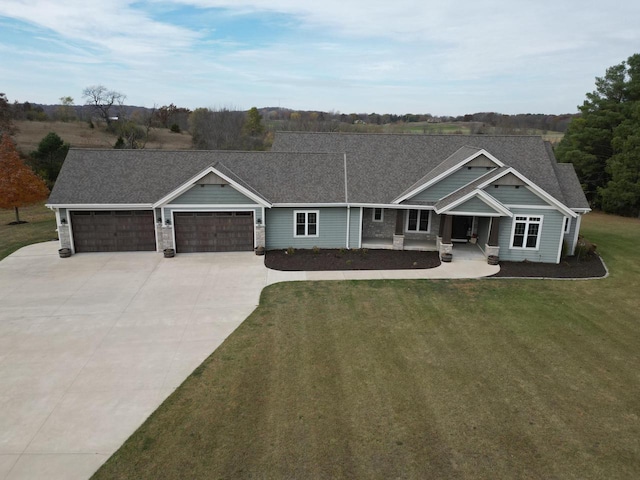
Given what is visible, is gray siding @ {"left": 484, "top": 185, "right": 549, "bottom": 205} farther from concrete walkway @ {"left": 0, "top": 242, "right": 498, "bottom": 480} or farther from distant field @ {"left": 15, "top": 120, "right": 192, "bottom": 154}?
distant field @ {"left": 15, "top": 120, "right": 192, "bottom": 154}

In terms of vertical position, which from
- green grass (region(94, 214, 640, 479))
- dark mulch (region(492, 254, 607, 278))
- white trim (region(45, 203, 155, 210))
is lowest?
green grass (region(94, 214, 640, 479))

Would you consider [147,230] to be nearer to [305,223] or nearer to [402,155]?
[305,223]

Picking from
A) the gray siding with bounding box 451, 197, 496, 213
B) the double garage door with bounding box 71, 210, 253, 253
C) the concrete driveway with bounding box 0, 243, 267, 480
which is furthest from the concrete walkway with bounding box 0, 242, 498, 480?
the gray siding with bounding box 451, 197, 496, 213

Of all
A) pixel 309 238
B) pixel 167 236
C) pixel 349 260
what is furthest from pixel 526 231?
pixel 167 236

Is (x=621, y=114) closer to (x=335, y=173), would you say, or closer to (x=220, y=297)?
(x=335, y=173)

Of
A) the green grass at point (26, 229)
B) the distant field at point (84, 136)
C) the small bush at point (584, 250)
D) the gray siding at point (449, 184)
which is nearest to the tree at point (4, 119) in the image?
the distant field at point (84, 136)

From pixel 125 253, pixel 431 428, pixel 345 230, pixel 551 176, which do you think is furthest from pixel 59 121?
pixel 431 428
